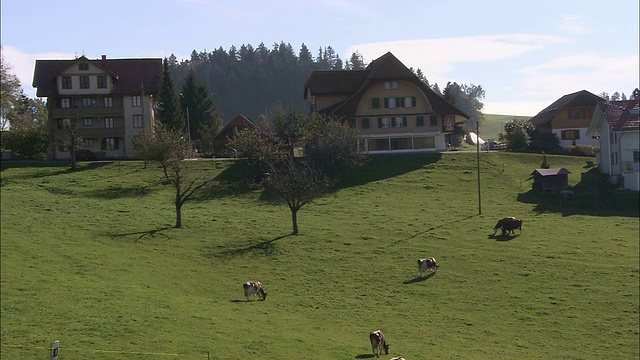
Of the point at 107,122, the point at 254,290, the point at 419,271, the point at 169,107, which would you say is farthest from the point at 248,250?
the point at 169,107

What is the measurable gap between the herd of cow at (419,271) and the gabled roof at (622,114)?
25.8m

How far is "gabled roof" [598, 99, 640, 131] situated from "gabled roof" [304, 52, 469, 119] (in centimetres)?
1763

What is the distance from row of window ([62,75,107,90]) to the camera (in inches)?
3701

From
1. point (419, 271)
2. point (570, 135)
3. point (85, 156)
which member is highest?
point (570, 135)

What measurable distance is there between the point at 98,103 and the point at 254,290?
62.8m

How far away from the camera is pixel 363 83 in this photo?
3720 inches

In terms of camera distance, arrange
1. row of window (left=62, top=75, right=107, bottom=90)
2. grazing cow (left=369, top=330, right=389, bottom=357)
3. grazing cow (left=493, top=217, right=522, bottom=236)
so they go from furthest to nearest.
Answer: row of window (left=62, top=75, right=107, bottom=90), grazing cow (left=493, top=217, right=522, bottom=236), grazing cow (left=369, top=330, right=389, bottom=357)

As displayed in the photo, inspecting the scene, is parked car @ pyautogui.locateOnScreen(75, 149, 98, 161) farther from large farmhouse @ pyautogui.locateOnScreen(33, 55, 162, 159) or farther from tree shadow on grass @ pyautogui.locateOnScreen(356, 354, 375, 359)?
tree shadow on grass @ pyautogui.locateOnScreen(356, 354, 375, 359)

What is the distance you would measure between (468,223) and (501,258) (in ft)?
34.8

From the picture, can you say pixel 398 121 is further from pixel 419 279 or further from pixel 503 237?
pixel 419 279

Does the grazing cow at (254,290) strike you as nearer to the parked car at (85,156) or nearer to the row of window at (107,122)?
the parked car at (85,156)

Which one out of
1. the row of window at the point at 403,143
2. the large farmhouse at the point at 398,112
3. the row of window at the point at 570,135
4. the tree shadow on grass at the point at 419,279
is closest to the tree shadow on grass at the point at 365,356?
the tree shadow on grass at the point at 419,279

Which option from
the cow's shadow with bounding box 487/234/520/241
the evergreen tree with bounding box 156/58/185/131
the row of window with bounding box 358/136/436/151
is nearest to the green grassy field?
the cow's shadow with bounding box 487/234/520/241

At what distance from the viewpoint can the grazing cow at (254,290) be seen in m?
39.4
